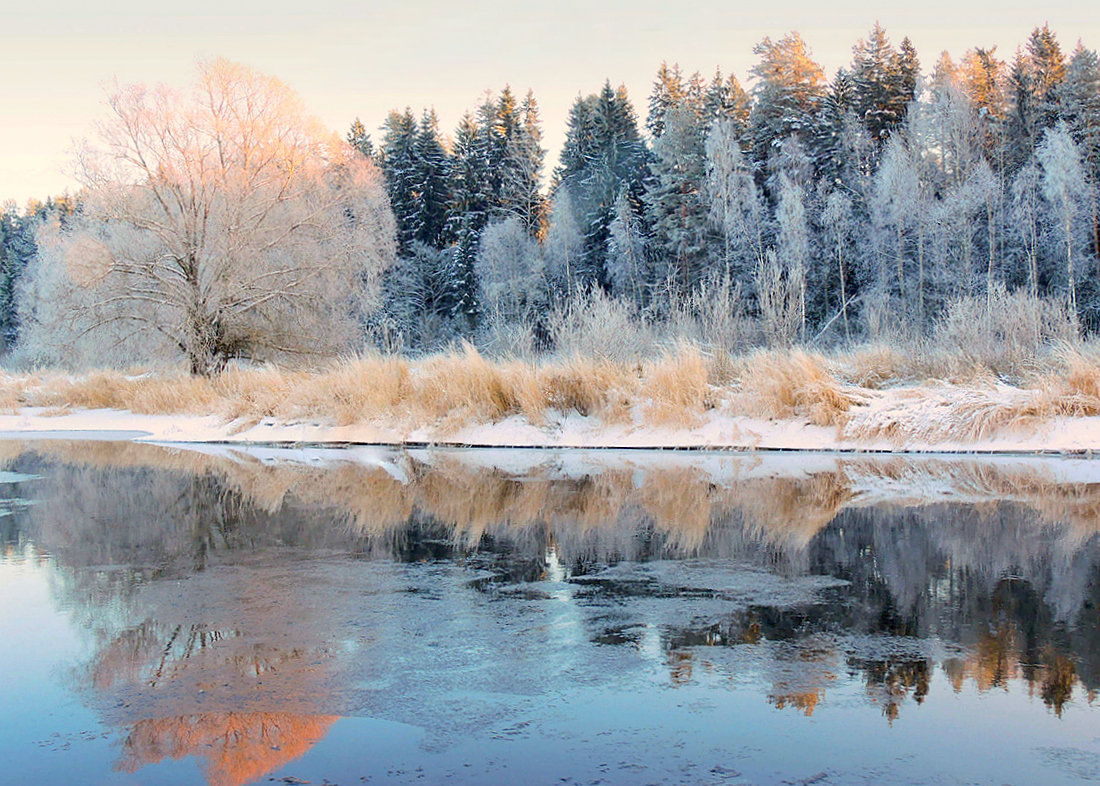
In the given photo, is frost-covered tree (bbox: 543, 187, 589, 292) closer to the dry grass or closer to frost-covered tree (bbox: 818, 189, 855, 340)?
frost-covered tree (bbox: 818, 189, 855, 340)

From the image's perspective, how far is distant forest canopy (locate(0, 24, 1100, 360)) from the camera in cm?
4706

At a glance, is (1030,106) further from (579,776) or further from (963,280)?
(579,776)

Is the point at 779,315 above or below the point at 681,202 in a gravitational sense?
below

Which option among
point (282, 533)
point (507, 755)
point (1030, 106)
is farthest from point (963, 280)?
point (507, 755)

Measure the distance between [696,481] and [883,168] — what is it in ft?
143

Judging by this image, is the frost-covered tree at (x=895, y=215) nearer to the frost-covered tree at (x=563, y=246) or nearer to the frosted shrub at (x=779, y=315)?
the frost-covered tree at (x=563, y=246)

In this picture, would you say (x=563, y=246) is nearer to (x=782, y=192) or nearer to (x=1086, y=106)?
(x=782, y=192)

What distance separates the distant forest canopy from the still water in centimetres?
3291

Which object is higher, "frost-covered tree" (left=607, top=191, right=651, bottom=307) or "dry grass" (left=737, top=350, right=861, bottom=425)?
"frost-covered tree" (left=607, top=191, right=651, bottom=307)

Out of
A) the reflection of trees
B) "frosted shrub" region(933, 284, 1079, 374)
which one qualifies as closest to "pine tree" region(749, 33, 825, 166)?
"frosted shrub" region(933, 284, 1079, 374)

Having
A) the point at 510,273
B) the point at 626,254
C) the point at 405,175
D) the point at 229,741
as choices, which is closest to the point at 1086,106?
the point at 626,254

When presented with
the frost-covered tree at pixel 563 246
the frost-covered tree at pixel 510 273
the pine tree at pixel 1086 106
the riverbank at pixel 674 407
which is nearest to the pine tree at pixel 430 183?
the frost-covered tree at pixel 510 273

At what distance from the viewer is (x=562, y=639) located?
195 inches

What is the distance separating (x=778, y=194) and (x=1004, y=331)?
38856 mm
